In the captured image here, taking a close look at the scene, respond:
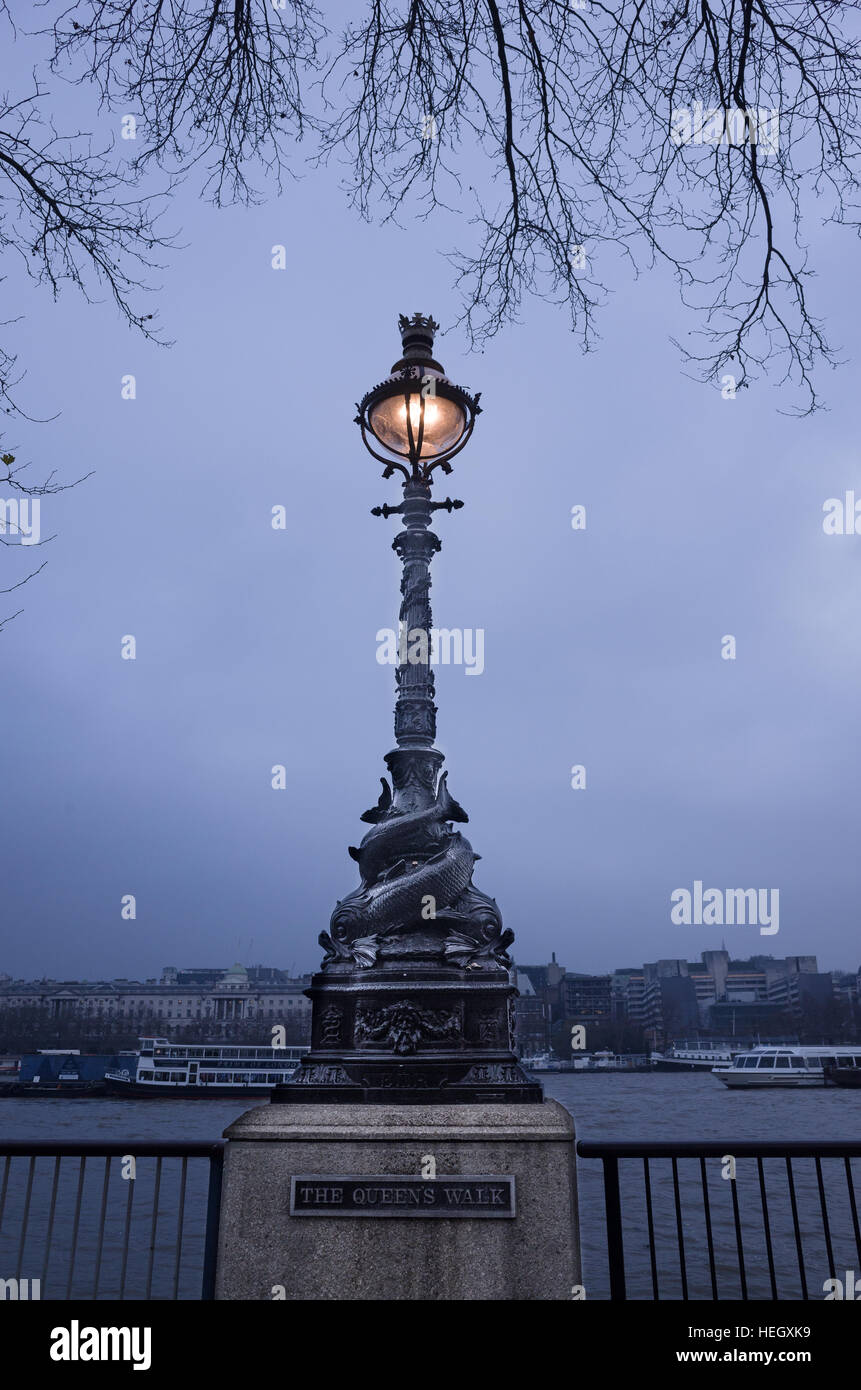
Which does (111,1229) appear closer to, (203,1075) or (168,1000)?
(203,1075)

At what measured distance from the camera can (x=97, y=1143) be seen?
199 inches

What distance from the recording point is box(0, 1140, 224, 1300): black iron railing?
16.8 feet

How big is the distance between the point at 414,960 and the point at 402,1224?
1406 mm

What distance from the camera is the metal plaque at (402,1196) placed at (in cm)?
469

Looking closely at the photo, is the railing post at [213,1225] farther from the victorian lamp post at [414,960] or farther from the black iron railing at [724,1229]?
the black iron railing at [724,1229]

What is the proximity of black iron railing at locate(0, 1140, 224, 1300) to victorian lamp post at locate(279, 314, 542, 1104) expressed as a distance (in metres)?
0.99

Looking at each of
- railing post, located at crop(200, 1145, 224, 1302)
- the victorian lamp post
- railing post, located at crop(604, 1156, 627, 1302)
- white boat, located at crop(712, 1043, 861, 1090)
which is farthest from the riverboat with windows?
railing post, located at crop(604, 1156, 627, 1302)

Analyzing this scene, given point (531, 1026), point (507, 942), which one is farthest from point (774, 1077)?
point (507, 942)

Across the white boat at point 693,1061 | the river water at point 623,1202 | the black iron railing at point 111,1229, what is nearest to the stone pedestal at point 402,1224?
the black iron railing at point 111,1229

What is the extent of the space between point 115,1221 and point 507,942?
26.7 meters

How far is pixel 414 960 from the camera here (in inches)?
222

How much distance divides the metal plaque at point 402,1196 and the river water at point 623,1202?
1.25 m

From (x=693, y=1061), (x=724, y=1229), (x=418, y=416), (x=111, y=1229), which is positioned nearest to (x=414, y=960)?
(x=418, y=416)
